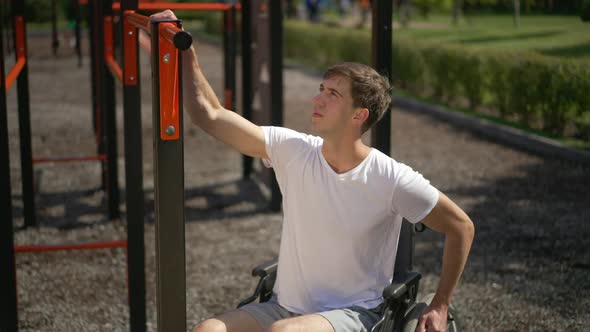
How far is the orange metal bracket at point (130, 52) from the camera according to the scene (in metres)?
3.53

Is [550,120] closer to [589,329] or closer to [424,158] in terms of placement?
[424,158]

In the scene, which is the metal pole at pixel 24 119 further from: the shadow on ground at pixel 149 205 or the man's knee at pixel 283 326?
the man's knee at pixel 283 326

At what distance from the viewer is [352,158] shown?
288 centimetres

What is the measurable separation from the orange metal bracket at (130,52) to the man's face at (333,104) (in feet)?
3.39

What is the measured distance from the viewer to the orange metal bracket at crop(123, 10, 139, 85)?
3.53 meters

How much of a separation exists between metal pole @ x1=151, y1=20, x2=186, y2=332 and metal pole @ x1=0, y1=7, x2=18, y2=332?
67.3 inches

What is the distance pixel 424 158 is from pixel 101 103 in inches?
135

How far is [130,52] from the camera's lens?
3.66 m

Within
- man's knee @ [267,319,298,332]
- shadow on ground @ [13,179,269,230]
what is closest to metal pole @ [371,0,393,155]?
man's knee @ [267,319,298,332]

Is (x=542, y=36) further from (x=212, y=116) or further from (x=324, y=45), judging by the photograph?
(x=212, y=116)

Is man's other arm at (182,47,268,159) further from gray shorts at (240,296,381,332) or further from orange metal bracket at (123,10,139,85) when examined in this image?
orange metal bracket at (123,10,139,85)

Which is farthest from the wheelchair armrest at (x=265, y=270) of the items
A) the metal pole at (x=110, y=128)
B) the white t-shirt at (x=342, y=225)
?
the metal pole at (x=110, y=128)

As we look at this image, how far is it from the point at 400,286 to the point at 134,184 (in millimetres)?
1466

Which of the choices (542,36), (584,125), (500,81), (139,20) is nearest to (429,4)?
(542,36)
